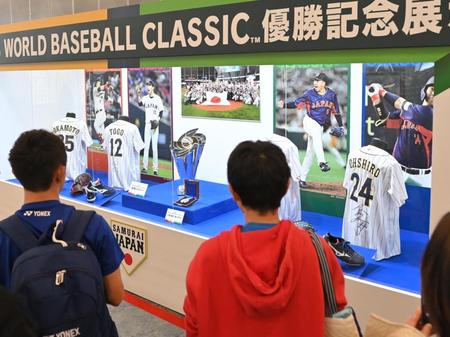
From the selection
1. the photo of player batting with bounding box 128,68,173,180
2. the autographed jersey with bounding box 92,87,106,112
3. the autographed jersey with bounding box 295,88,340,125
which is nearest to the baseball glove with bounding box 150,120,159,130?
the photo of player batting with bounding box 128,68,173,180

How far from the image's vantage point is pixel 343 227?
3.37 m

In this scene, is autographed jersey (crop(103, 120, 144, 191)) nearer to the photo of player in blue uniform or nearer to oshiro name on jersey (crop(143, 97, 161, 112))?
oshiro name on jersey (crop(143, 97, 161, 112))

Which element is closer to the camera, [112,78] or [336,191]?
[336,191]

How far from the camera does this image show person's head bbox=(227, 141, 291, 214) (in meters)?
1.54

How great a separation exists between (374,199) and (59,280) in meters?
2.11

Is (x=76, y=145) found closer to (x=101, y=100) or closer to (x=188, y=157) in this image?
(x=101, y=100)

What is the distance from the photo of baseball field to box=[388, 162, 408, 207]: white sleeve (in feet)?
3.47

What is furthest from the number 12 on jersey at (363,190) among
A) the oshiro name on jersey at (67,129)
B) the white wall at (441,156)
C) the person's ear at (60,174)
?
the oshiro name on jersey at (67,129)

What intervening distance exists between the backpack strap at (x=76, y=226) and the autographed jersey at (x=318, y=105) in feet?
7.03

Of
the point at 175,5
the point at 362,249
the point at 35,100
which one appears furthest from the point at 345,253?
the point at 35,100

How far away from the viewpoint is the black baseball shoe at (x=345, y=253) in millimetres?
2869

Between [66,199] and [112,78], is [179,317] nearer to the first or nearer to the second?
[66,199]

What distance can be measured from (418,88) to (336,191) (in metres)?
0.86

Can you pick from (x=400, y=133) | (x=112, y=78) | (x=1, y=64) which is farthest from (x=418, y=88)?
(x=1, y=64)
